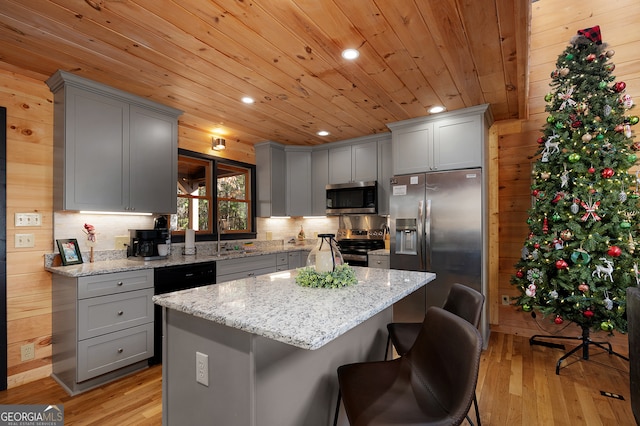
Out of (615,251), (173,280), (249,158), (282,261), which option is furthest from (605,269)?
(249,158)

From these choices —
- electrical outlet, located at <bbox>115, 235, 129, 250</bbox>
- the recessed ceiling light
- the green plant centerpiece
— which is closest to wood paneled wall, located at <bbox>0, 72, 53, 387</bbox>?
electrical outlet, located at <bbox>115, 235, 129, 250</bbox>

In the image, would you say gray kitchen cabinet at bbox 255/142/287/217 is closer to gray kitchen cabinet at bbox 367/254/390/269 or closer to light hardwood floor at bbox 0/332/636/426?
gray kitchen cabinet at bbox 367/254/390/269

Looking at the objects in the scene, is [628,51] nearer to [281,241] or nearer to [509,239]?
[509,239]

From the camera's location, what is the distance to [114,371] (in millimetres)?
2564

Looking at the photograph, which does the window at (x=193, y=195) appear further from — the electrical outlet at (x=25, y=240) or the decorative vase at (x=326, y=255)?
the decorative vase at (x=326, y=255)

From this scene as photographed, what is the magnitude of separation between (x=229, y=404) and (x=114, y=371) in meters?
1.95

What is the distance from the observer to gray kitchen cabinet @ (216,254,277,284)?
3.33m

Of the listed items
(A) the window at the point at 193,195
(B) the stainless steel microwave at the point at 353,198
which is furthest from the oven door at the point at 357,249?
(A) the window at the point at 193,195

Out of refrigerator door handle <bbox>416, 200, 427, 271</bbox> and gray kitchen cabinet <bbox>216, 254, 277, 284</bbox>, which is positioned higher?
refrigerator door handle <bbox>416, 200, 427, 271</bbox>

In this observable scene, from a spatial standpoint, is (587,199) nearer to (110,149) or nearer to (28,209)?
(110,149)

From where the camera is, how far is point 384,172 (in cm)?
416

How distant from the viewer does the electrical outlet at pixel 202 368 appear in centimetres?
130

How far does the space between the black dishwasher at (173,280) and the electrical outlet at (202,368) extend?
167 cm

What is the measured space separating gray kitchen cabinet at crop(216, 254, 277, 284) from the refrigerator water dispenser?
5.01 feet
